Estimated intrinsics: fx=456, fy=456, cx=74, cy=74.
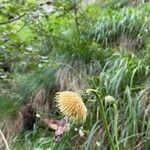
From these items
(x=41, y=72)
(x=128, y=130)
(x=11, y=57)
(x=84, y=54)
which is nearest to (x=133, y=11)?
(x=84, y=54)

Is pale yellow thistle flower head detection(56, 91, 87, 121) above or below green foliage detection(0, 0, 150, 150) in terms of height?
above

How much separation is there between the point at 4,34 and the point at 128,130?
1.48 metres

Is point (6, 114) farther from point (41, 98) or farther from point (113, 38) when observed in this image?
point (113, 38)

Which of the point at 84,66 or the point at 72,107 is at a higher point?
the point at 72,107

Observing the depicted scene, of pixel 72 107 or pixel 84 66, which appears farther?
pixel 84 66

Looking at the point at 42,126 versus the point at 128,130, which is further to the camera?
the point at 42,126

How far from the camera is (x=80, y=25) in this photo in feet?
20.1

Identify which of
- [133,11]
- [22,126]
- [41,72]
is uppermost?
[133,11]

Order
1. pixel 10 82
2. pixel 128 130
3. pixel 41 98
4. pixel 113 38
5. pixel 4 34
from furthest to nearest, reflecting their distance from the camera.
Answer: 1. pixel 113 38
2. pixel 10 82
3. pixel 41 98
4. pixel 4 34
5. pixel 128 130

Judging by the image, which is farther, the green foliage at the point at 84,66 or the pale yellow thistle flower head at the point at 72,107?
the green foliage at the point at 84,66

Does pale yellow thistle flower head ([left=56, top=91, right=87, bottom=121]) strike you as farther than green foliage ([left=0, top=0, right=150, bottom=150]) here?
No

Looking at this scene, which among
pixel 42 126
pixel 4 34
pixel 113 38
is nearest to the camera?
pixel 4 34

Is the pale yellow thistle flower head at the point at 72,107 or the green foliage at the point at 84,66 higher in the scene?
the pale yellow thistle flower head at the point at 72,107

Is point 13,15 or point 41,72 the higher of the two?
point 13,15
